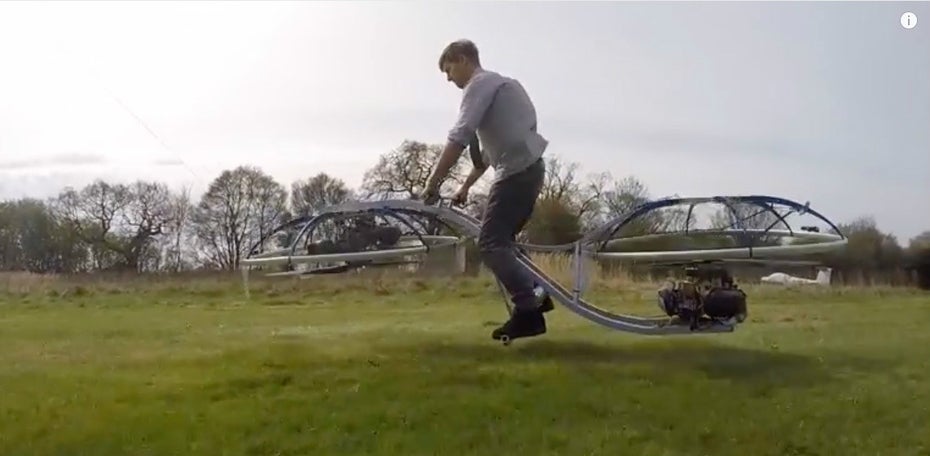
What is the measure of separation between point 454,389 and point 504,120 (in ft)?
5.99

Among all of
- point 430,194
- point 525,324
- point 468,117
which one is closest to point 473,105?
point 468,117

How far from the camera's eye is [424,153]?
18188 millimetres

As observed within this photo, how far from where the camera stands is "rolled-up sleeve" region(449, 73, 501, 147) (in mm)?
5984

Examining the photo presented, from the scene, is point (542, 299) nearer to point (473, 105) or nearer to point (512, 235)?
point (512, 235)

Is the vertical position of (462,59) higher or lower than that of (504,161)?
higher

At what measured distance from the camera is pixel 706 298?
6.51m

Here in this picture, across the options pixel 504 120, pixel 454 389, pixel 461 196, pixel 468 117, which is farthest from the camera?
pixel 461 196

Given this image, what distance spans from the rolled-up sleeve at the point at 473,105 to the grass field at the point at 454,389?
56.0 inches

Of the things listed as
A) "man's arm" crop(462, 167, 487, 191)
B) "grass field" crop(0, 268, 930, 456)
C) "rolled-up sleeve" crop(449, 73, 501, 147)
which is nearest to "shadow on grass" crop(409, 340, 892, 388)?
"grass field" crop(0, 268, 930, 456)

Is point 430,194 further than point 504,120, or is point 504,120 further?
point 430,194

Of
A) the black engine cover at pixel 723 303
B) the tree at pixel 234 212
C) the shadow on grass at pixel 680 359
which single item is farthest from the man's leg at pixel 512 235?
the tree at pixel 234 212

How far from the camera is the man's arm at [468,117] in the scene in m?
5.97

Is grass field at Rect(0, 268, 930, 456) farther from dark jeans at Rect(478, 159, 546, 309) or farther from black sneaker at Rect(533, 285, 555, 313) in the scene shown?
dark jeans at Rect(478, 159, 546, 309)

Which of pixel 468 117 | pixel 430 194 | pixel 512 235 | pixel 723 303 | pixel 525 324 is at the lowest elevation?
pixel 525 324
